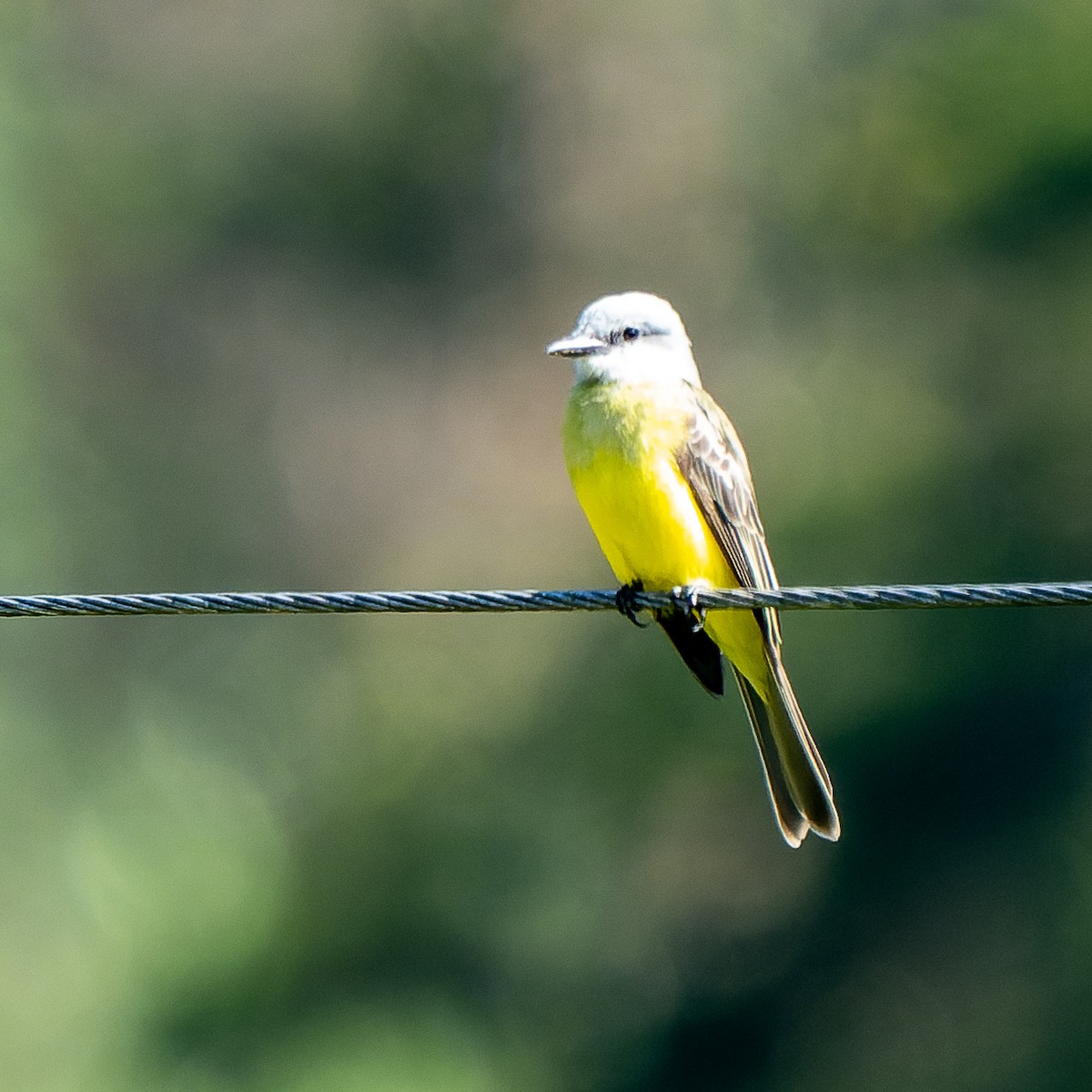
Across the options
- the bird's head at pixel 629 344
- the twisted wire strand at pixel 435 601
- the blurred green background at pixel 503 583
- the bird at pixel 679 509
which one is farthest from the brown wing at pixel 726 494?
the blurred green background at pixel 503 583

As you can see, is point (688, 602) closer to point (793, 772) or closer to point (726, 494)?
point (726, 494)

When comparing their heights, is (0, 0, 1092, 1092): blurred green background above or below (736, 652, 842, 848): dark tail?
above

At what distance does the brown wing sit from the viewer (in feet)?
17.4

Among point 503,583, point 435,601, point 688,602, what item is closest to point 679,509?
point 688,602

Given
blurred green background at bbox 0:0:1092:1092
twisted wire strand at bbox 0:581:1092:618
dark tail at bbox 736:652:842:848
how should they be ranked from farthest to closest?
blurred green background at bbox 0:0:1092:1092 < dark tail at bbox 736:652:842:848 < twisted wire strand at bbox 0:581:1092:618

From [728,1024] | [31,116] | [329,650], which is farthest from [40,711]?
[31,116]

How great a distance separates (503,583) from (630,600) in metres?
11.9

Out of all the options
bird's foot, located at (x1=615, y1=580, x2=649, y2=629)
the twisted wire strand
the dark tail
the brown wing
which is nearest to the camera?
the twisted wire strand

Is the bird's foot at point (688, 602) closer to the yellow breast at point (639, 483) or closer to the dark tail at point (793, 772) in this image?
the yellow breast at point (639, 483)

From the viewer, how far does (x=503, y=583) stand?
16797mm

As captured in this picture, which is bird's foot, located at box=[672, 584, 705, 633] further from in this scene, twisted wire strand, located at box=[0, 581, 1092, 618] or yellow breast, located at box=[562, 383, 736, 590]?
twisted wire strand, located at box=[0, 581, 1092, 618]

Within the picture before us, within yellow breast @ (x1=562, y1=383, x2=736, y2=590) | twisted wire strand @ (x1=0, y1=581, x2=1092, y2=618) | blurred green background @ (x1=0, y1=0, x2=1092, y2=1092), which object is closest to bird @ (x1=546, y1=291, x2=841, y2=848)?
yellow breast @ (x1=562, y1=383, x2=736, y2=590)

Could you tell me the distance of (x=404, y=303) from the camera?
66.8 ft

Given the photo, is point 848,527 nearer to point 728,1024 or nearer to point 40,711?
point 728,1024
